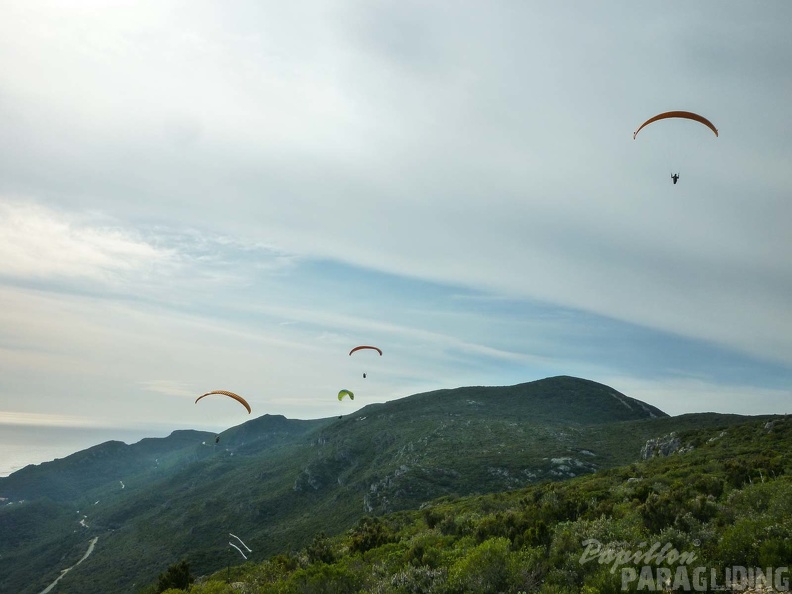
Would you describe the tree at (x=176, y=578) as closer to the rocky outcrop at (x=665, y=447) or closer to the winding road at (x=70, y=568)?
the rocky outcrop at (x=665, y=447)

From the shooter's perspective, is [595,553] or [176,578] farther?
[176,578]

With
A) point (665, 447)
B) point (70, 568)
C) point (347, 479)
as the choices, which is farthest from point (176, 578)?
point (70, 568)

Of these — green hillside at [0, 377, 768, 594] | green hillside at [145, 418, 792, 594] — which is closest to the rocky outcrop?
green hillside at [0, 377, 768, 594]

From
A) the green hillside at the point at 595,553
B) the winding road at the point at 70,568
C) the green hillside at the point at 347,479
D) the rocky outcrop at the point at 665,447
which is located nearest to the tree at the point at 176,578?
the green hillside at the point at 595,553

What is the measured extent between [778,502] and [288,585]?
1471 centimetres

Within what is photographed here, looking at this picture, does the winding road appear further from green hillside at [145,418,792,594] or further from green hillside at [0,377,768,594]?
green hillside at [145,418,792,594]

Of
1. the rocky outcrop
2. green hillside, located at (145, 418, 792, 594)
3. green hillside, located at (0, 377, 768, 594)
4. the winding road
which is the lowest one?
the winding road

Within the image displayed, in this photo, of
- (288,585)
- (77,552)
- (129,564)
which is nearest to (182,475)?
(77,552)

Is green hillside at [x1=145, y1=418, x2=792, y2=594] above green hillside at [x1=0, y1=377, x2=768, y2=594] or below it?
above

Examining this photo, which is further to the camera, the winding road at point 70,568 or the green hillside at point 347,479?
the winding road at point 70,568

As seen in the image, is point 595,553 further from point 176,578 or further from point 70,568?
point 70,568

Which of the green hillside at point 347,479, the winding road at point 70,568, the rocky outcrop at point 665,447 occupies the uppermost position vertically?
the rocky outcrop at point 665,447

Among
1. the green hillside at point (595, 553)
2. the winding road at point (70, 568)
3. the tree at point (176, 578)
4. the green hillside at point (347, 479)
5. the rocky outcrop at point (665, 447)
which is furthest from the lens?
the winding road at point (70, 568)

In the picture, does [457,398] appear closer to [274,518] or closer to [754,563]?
[274,518]
